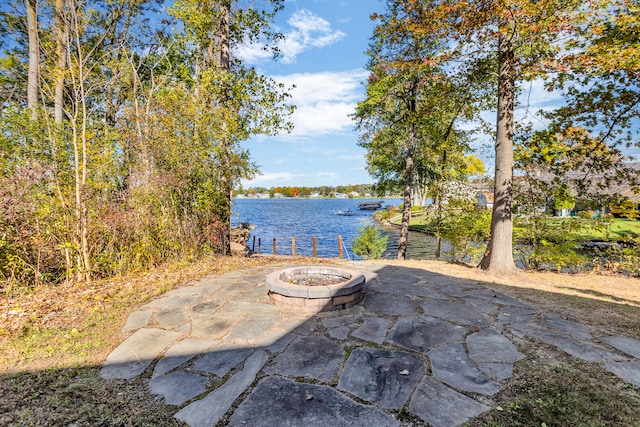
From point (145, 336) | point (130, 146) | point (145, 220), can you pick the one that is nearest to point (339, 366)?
point (145, 336)

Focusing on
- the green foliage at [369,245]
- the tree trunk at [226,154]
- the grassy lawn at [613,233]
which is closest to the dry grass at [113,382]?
the tree trunk at [226,154]

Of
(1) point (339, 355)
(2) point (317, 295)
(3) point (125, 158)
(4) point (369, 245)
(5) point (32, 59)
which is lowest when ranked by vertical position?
(4) point (369, 245)

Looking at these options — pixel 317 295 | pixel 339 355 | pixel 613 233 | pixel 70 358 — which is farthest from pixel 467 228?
pixel 70 358

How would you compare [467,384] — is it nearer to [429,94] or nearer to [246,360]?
[246,360]

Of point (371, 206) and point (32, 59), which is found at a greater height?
point (32, 59)

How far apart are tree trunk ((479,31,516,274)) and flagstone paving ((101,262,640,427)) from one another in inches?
71.9

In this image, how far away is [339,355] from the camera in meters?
2.36

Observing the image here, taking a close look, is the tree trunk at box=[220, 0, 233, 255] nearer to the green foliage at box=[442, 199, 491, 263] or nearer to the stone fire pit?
the stone fire pit

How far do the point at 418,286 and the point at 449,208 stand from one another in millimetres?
4085

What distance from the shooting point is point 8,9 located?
276 inches

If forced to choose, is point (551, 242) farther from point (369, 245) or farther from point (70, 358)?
point (70, 358)

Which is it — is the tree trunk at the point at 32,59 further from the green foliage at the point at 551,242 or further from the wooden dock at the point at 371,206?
the wooden dock at the point at 371,206

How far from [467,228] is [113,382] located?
7.41 meters

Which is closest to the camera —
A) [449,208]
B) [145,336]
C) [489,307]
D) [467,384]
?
[467,384]
